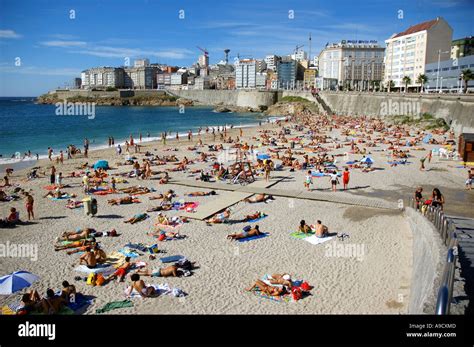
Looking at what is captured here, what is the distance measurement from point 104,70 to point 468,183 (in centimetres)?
19388

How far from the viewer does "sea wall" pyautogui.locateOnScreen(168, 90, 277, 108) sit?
10206 cm

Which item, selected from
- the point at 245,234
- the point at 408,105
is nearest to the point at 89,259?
the point at 245,234

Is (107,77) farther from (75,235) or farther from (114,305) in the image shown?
(114,305)

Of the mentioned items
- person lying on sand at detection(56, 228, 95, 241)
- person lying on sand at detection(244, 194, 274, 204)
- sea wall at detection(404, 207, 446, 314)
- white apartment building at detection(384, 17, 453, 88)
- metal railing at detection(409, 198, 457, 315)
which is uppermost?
white apartment building at detection(384, 17, 453, 88)

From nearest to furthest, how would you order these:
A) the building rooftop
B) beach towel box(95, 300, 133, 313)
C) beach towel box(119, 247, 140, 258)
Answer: beach towel box(95, 300, 133, 313) < beach towel box(119, 247, 140, 258) < the building rooftop

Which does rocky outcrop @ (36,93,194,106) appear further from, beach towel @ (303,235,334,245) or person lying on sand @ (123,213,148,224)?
beach towel @ (303,235,334,245)

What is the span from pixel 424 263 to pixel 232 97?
375 feet

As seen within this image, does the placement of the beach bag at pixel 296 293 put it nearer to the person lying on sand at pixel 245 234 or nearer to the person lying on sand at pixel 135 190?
the person lying on sand at pixel 245 234

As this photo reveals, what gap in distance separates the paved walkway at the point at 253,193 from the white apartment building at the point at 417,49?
57.7 m

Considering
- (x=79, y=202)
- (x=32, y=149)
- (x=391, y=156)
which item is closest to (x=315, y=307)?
(x=79, y=202)

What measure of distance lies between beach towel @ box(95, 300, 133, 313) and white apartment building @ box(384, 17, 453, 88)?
224 feet

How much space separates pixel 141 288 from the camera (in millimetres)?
8641

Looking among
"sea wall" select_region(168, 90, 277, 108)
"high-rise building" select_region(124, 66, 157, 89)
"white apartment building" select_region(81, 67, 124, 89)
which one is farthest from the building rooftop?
"white apartment building" select_region(81, 67, 124, 89)

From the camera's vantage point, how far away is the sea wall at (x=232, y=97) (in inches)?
4018
